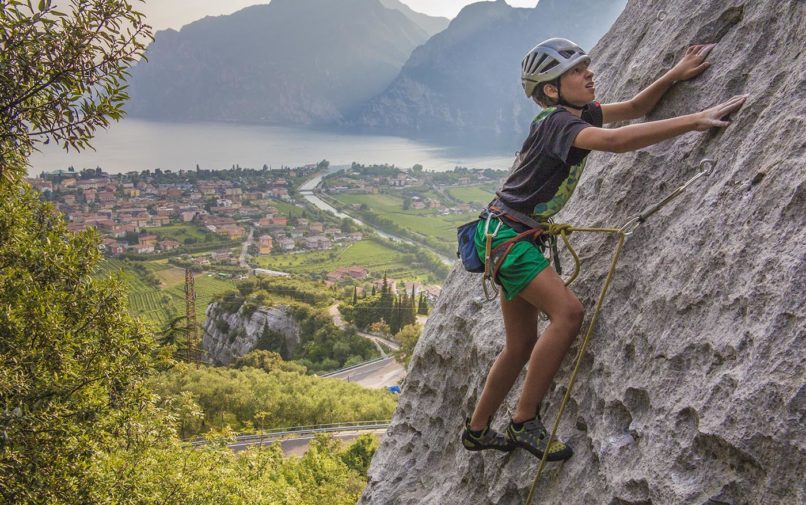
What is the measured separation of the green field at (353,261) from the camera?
98.8m

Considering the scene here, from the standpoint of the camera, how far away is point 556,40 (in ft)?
11.8

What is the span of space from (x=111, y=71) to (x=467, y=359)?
3865mm

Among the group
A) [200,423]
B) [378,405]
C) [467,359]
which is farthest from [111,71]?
[378,405]

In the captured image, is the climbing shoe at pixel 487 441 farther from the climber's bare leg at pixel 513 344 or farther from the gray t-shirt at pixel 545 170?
the gray t-shirt at pixel 545 170

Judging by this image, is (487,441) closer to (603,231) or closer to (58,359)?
(603,231)

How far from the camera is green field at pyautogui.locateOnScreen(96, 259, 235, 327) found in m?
75.1

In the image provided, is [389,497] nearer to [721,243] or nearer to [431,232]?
[721,243]

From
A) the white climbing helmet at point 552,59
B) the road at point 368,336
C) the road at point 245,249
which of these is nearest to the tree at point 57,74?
the white climbing helmet at point 552,59

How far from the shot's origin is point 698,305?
294 cm

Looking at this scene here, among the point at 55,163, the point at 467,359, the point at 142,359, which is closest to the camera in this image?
the point at 467,359

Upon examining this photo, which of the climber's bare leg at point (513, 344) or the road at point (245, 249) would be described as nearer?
the climber's bare leg at point (513, 344)

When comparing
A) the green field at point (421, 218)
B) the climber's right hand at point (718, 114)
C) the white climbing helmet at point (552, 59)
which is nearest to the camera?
the climber's right hand at point (718, 114)

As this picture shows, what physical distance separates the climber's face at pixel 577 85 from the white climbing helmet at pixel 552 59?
0.18ft

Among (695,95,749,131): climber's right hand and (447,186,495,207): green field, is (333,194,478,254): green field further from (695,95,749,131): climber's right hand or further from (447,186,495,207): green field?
(695,95,749,131): climber's right hand
